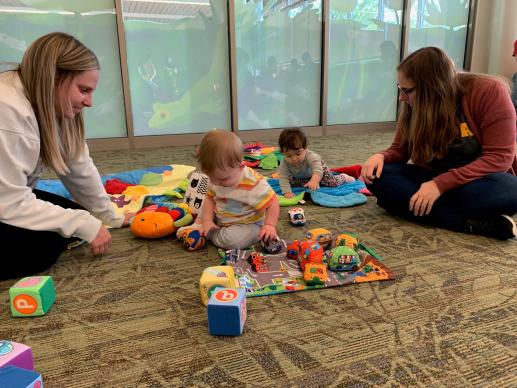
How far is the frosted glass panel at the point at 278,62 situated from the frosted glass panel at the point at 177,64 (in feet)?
0.61

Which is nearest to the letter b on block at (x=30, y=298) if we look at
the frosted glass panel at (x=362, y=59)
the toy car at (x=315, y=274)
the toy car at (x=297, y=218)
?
the toy car at (x=315, y=274)

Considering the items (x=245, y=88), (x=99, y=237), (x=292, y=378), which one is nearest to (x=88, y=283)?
(x=99, y=237)

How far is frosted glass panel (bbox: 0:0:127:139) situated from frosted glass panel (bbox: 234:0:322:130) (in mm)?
1046

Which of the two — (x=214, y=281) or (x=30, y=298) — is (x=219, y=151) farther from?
(x=30, y=298)

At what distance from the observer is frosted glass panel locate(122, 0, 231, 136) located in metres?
3.44

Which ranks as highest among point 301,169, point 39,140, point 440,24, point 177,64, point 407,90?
point 440,24

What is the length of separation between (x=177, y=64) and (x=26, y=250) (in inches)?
105

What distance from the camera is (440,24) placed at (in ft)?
14.3

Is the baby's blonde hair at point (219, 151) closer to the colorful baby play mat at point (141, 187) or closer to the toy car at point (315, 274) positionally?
the toy car at point (315, 274)

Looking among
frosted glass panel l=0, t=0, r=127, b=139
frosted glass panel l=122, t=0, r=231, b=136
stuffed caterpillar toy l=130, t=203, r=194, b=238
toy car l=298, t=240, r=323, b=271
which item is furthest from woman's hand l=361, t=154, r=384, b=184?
frosted glass panel l=0, t=0, r=127, b=139

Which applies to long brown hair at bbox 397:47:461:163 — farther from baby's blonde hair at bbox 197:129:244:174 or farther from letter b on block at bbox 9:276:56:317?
letter b on block at bbox 9:276:56:317

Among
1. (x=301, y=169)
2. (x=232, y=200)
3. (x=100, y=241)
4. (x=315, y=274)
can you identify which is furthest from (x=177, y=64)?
A: (x=315, y=274)

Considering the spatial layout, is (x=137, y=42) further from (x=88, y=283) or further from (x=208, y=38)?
(x=88, y=283)

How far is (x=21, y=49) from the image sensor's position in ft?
10.4
